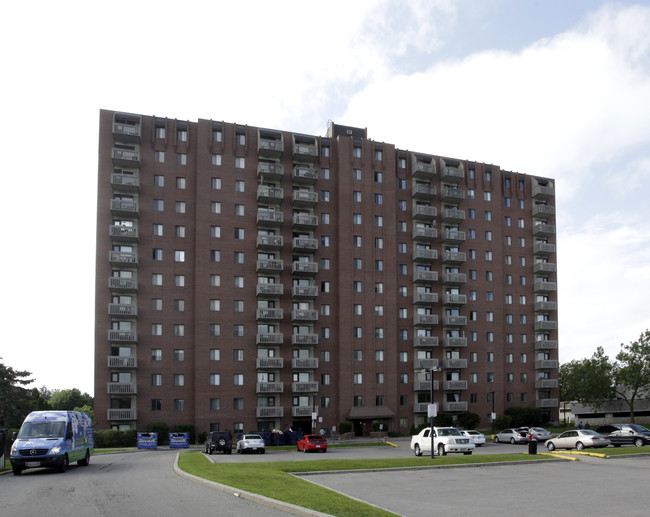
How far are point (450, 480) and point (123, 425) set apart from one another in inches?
1927

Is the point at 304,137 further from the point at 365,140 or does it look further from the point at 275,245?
the point at 275,245

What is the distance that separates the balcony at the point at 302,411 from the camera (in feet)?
228

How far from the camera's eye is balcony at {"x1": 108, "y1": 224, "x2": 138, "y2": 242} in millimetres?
66125

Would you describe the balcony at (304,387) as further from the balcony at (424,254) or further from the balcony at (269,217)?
the balcony at (424,254)

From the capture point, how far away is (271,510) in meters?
16.1

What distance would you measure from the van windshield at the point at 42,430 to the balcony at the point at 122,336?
1476 inches

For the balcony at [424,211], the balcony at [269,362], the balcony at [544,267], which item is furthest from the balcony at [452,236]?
the balcony at [269,362]

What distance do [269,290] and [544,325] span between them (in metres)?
39.1

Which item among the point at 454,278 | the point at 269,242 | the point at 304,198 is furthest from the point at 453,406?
the point at 304,198

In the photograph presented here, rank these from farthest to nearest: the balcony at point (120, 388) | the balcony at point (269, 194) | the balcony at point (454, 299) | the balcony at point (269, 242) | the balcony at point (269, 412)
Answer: the balcony at point (454, 299)
the balcony at point (269, 194)
the balcony at point (269, 242)
the balcony at point (269, 412)
the balcony at point (120, 388)

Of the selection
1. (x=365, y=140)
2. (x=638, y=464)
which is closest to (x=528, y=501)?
(x=638, y=464)

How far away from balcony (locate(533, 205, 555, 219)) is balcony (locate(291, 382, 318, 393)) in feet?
133

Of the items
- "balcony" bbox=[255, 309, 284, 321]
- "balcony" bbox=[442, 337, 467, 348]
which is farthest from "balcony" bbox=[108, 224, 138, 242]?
"balcony" bbox=[442, 337, 467, 348]

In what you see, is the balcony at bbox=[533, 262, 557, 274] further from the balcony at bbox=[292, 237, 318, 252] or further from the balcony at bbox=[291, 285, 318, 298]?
the balcony at bbox=[291, 285, 318, 298]
